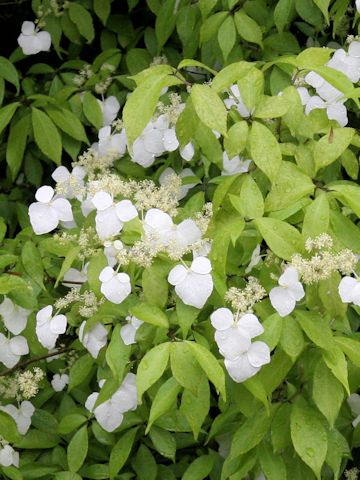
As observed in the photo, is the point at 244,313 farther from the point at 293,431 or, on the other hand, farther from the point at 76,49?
the point at 76,49

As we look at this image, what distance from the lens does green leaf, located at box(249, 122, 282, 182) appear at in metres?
1.65

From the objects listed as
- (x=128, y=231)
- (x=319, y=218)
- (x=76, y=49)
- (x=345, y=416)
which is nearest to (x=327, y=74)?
(x=319, y=218)

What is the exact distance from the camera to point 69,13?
9.21 ft

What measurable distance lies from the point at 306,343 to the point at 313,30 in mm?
1299

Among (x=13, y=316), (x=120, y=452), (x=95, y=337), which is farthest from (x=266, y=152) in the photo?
(x=120, y=452)

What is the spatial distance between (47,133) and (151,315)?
1077mm

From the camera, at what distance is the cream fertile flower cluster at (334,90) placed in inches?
76.8

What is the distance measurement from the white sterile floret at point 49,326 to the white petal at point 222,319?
Answer: 381 millimetres

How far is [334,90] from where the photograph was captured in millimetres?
2016

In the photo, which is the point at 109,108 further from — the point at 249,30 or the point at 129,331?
the point at 129,331

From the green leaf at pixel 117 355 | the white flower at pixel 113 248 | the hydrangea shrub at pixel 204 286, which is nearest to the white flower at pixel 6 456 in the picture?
the hydrangea shrub at pixel 204 286

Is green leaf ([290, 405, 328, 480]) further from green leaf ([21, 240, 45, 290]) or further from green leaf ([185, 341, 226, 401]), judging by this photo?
green leaf ([21, 240, 45, 290])

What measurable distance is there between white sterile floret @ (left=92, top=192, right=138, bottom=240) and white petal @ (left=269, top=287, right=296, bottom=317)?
0.26m

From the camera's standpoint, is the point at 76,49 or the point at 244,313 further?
the point at 76,49
